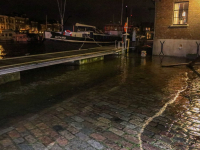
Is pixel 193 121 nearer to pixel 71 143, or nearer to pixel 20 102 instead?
pixel 71 143

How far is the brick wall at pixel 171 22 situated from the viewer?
16484 mm

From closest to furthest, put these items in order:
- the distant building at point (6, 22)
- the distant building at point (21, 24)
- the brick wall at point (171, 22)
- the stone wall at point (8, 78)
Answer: the stone wall at point (8, 78), the brick wall at point (171, 22), the distant building at point (6, 22), the distant building at point (21, 24)

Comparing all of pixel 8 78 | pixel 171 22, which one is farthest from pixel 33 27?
pixel 8 78

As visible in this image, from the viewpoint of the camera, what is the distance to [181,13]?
57.1 ft

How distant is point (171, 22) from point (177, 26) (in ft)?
2.57

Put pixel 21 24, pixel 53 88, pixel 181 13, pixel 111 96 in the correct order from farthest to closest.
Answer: pixel 21 24
pixel 181 13
pixel 53 88
pixel 111 96

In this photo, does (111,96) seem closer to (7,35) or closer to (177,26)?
(177,26)

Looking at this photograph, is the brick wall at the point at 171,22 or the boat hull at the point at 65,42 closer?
the brick wall at the point at 171,22

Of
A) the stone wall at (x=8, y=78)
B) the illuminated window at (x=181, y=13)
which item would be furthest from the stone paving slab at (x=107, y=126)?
the illuminated window at (x=181, y=13)

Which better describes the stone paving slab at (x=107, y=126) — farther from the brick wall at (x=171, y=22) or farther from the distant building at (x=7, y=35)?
the distant building at (x=7, y=35)

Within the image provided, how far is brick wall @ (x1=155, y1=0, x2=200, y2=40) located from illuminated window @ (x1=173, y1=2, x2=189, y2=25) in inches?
15.9

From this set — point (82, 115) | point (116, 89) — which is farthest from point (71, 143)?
point (116, 89)

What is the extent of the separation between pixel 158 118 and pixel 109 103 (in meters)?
1.63

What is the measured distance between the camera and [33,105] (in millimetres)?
5559
